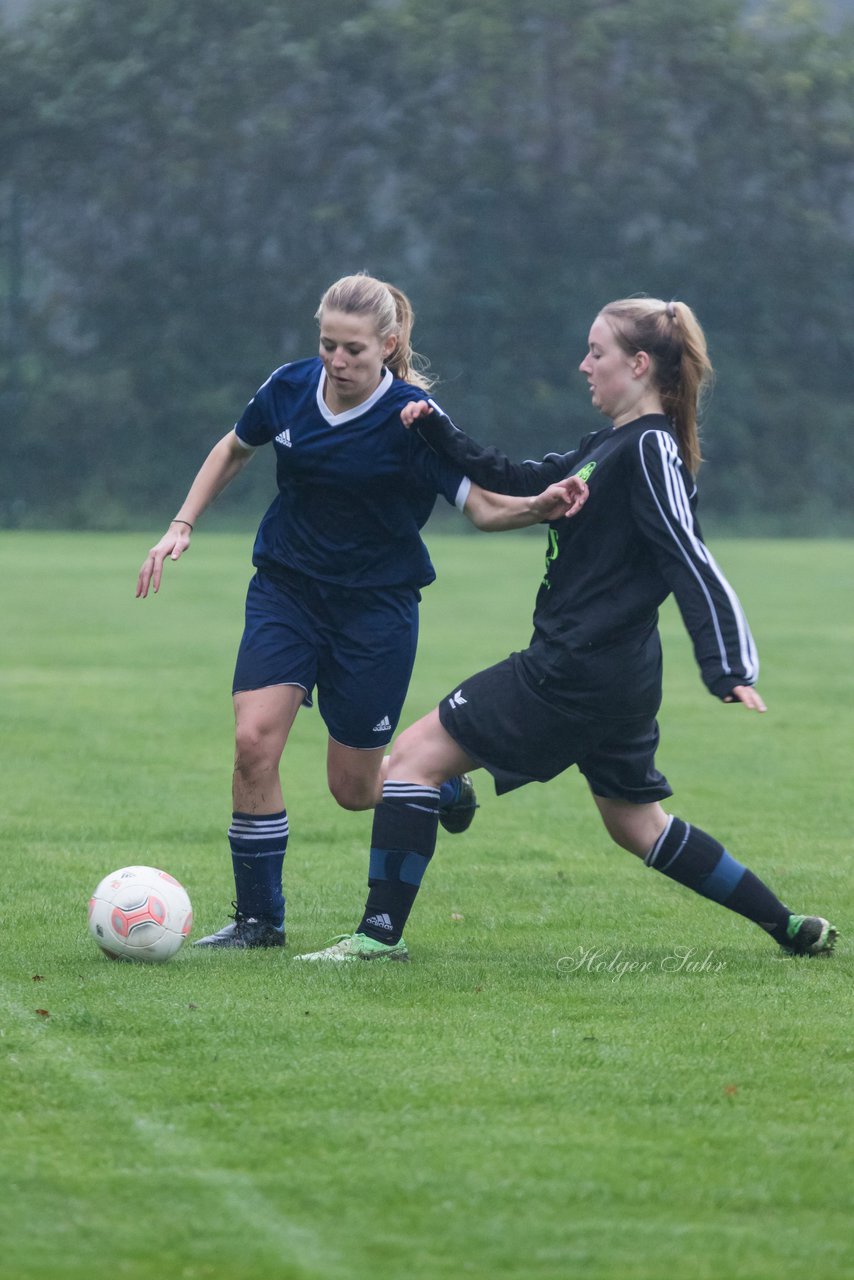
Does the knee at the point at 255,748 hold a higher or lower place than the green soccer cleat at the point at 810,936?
higher

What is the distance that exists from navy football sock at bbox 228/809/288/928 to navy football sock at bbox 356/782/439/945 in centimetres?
38

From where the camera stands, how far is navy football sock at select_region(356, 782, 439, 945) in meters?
4.88

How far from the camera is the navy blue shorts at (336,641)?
17.1 ft

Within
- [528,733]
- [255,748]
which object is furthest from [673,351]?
[255,748]

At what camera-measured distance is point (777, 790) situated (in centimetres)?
836

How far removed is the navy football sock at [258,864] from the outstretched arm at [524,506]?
3.21 ft

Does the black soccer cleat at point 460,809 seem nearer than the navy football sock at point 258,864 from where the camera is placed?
No

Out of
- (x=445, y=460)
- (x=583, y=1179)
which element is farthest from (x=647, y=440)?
(x=583, y=1179)

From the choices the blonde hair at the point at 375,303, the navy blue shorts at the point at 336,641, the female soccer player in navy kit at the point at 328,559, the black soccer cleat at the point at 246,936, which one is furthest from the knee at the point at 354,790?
the blonde hair at the point at 375,303

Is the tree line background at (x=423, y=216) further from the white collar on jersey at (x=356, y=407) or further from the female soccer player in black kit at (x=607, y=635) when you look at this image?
the female soccer player in black kit at (x=607, y=635)

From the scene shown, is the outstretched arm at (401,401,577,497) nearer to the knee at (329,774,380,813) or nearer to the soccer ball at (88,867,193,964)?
the knee at (329,774,380,813)

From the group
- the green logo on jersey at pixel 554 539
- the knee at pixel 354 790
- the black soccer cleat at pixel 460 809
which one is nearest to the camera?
the green logo on jersey at pixel 554 539

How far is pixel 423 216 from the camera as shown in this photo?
34.8m

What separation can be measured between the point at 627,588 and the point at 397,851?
85 cm
